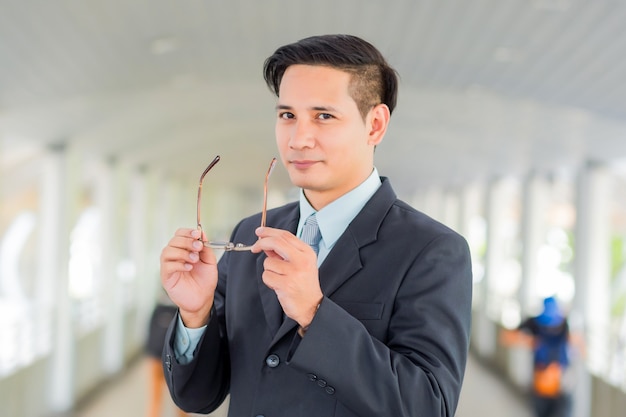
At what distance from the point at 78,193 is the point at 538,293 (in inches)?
269

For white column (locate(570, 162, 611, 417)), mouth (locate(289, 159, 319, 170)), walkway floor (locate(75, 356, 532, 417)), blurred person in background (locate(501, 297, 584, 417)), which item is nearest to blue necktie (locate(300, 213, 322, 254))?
mouth (locate(289, 159, 319, 170))

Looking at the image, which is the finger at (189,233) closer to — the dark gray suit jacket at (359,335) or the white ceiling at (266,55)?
the dark gray suit jacket at (359,335)

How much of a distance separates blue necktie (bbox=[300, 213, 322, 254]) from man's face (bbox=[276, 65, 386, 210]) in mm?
102

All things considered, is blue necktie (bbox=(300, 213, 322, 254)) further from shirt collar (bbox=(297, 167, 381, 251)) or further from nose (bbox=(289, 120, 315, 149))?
nose (bbox=(289, 120, 315, 149))

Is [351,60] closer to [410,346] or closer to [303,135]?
[303,135]

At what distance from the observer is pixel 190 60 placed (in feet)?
21.1

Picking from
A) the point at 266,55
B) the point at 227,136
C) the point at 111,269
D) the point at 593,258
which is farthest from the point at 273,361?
the point at 227,136

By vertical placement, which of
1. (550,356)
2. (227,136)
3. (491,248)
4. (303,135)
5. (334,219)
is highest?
(227,136)

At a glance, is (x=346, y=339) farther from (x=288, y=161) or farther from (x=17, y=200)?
(x=17, y=200)

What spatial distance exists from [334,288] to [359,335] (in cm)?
15

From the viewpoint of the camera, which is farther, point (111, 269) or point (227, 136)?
point (227, 136)

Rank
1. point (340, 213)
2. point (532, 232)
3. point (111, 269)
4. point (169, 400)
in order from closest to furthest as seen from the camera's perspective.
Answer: point (340, 213), point (169, 400), point (111, 269), point (532, 232)

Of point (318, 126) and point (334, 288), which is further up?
point (318, 126)

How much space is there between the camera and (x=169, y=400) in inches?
330
